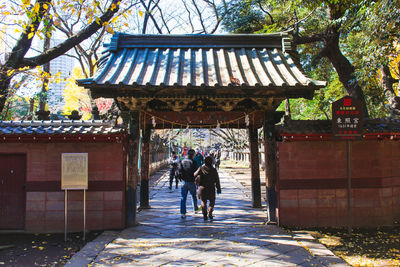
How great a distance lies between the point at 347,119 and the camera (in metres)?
7.33

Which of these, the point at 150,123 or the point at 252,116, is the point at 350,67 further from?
the point at 150,123

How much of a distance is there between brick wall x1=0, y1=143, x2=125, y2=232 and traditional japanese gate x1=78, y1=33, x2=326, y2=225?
1.29ft

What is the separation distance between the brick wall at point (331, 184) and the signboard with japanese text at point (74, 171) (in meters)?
4.74

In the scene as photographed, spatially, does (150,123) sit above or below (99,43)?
below

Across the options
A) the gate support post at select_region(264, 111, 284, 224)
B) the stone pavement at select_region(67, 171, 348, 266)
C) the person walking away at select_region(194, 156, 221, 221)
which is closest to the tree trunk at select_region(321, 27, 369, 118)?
the gate support post at select_region(264, 111, 284, 224)

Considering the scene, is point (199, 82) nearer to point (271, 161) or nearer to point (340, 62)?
point (271, 161)

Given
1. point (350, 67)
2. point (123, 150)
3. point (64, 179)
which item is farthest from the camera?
point (350, 67)

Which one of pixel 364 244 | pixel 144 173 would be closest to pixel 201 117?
pixel 144 173

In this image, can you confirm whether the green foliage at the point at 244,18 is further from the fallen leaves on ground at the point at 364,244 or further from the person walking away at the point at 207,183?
the fallen leaves on ground at the point at 364,244

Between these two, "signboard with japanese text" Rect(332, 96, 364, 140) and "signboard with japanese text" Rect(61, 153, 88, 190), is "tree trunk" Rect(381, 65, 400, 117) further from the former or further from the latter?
"signboard with japanese text" Rect(61, 153, 88, 190)

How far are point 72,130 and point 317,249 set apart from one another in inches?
239

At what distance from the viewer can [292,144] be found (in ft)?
26.2

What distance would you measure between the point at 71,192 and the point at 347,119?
22.5 ft

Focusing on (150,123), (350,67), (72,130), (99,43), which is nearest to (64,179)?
(72,130)
